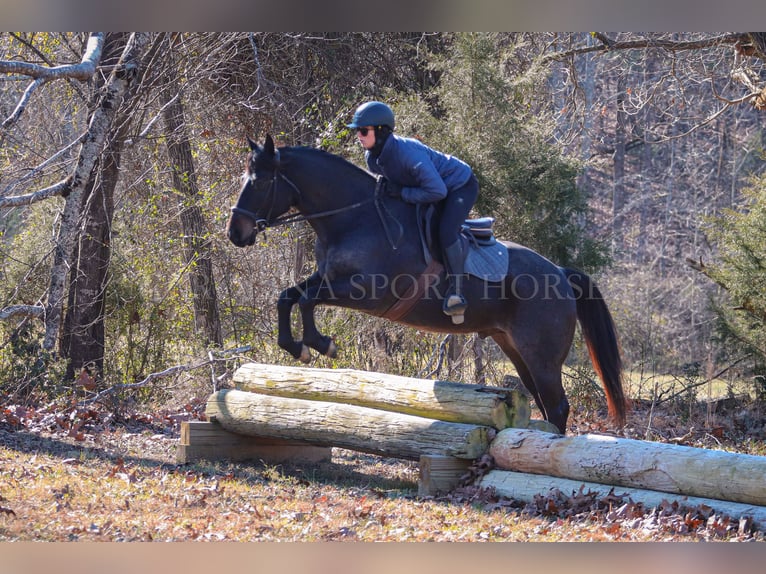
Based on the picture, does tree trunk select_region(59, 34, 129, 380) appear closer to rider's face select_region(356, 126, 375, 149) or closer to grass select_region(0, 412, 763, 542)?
grass select_region(0, 412, 763, 542)

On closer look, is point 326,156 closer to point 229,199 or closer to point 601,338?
point 601,338

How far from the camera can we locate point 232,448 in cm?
748

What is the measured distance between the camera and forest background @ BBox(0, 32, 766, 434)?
32.7 ft

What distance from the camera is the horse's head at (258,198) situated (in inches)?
256

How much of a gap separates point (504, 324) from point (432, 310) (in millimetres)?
789

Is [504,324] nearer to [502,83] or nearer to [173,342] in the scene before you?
[502,83]

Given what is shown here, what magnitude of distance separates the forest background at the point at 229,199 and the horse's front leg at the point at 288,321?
2.93m

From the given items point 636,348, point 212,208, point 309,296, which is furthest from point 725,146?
point 309,296

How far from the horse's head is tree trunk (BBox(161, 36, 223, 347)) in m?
5.08

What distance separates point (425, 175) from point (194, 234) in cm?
592

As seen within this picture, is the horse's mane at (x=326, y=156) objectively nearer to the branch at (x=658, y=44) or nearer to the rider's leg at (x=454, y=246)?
the rider's leg at (x=454, y=246)

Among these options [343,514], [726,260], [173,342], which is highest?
[726,260]

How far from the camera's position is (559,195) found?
422 inches

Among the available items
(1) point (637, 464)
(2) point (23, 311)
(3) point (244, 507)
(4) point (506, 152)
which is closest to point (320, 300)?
(3) point (244, 507)
